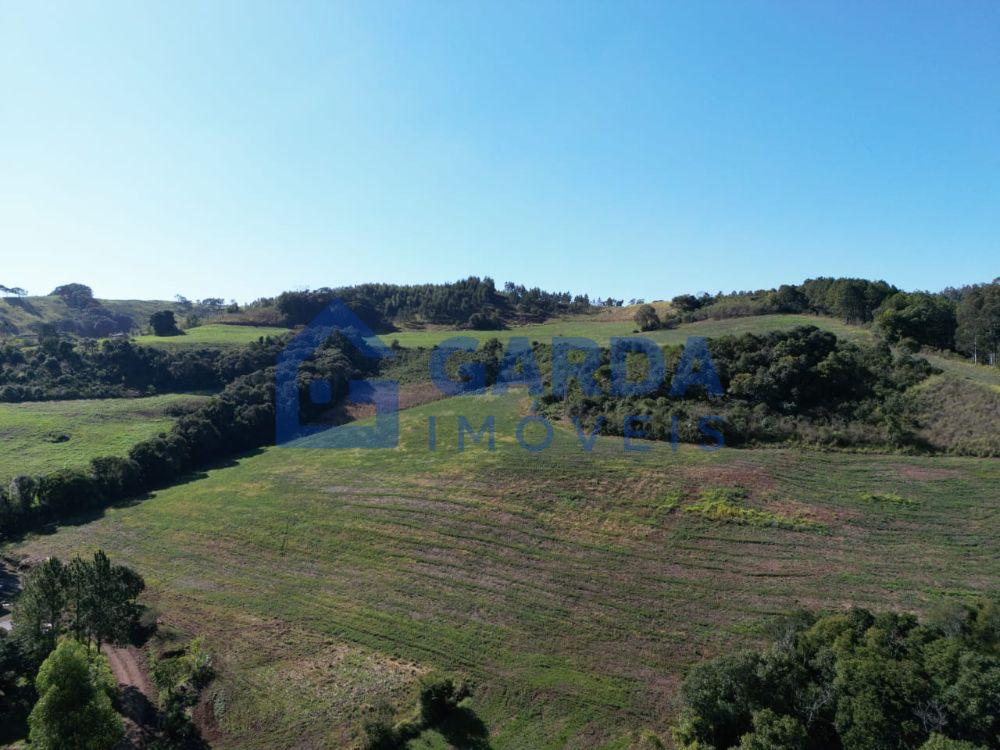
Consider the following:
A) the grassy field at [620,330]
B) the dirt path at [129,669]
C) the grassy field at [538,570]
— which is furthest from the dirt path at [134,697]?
the grassy field at [620,330]

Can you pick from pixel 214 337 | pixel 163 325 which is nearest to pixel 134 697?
pixel 214 337

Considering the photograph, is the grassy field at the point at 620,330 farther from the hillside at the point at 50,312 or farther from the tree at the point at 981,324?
the hillside at the point at 50,312

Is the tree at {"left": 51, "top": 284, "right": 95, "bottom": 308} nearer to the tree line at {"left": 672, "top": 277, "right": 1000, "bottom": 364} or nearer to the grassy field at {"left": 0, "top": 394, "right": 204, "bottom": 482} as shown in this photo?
the grassy field at {"left": 0, "top": 394, "right": 204, "bottom": 482}

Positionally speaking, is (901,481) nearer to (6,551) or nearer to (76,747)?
(76,747)

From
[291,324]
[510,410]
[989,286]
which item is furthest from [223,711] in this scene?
[291,324]

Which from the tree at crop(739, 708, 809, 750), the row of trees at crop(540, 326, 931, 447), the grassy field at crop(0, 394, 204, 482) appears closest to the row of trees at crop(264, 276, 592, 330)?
the grassy field at crop(0, 394, 204, 482)
